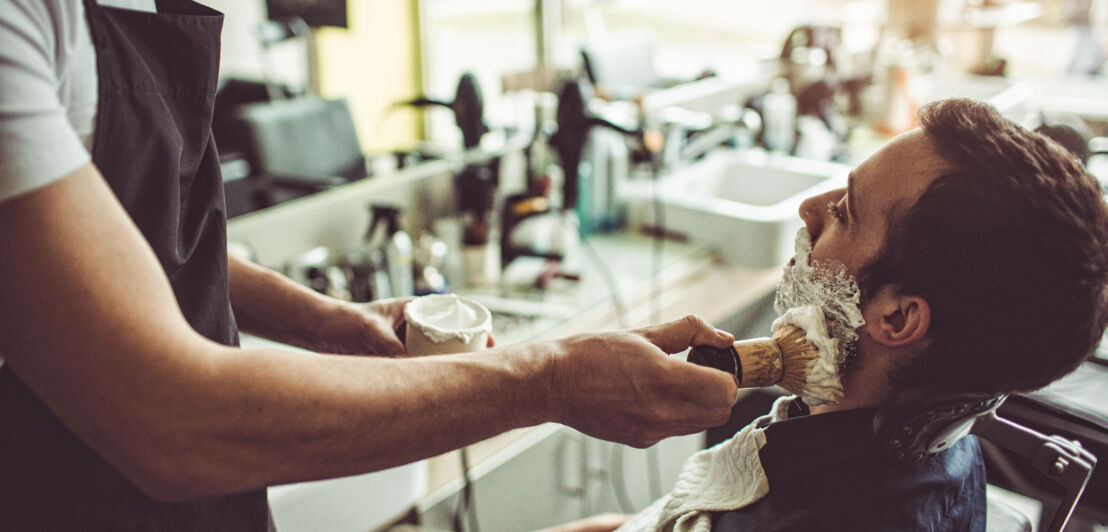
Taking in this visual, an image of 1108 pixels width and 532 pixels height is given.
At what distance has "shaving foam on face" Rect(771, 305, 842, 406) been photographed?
998mm

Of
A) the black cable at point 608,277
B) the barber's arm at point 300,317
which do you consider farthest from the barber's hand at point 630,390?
the black cable at point 608,277

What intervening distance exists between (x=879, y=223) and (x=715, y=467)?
47 cm

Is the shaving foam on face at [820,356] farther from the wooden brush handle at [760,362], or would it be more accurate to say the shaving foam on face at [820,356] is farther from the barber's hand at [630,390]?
the barber's hand at [630,390]

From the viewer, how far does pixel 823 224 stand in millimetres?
1119

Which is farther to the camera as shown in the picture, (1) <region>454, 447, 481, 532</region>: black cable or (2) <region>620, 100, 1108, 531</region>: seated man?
(1) <region>454, 447, 481, 532</region>: black cable

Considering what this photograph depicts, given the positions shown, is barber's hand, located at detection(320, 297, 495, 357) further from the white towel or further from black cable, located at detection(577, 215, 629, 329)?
black cable, located at detection(577, 215, 629, 329)

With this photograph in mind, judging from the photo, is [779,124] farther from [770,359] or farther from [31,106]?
[31,106]

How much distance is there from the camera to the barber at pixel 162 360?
0.59 meters

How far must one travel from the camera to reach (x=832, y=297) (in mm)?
1047

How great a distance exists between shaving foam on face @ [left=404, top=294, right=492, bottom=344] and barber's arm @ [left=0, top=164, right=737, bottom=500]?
233 mm

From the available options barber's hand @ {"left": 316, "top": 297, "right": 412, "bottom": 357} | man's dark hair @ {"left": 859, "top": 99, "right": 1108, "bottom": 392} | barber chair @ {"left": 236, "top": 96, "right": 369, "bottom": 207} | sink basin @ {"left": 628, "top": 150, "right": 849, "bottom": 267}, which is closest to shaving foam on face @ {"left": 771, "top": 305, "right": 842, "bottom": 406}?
man's dark hair @ {"left": 859, "top": 99, "right": 1108, "bottom": 392}

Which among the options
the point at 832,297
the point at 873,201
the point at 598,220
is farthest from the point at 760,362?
the point at 598,220

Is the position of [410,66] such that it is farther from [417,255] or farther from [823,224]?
[823,224]

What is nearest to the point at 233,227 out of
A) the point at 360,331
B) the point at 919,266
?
the point at 360,331
